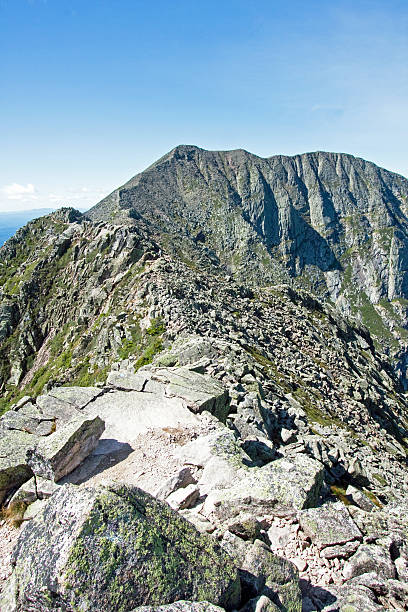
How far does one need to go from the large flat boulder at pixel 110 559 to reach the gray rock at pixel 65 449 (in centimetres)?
733

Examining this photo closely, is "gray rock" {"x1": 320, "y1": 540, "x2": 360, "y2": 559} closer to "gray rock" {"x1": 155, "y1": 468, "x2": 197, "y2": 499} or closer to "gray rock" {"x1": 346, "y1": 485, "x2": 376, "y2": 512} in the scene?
"gray rock" {"x1": 155, "y1": 468, "x2": 197, "y2": 499}

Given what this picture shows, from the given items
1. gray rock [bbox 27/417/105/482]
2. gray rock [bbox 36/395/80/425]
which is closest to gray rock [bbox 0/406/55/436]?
gray rock [bbox 36/395/80/425]

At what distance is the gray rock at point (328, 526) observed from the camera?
13.2 meters

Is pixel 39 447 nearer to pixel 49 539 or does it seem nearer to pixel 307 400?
pixel 49 539

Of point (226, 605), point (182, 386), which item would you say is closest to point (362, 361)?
point (182, 386)

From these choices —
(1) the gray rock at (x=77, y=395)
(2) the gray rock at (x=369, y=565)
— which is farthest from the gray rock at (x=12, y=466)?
(2) the gray rock at (x=369, y=565)

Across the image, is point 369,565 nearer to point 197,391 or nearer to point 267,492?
point 267,492

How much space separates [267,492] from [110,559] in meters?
7.62

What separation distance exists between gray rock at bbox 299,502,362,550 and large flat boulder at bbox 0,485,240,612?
476 centimetres

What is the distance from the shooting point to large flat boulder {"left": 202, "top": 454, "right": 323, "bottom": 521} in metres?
14.0

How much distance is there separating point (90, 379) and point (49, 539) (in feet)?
129

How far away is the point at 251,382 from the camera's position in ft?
97.1

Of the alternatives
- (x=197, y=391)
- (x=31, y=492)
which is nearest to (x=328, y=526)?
(x=31, y=492)

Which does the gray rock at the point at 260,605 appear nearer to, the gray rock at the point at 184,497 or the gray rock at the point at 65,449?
the gray rock at the point at 184,497
